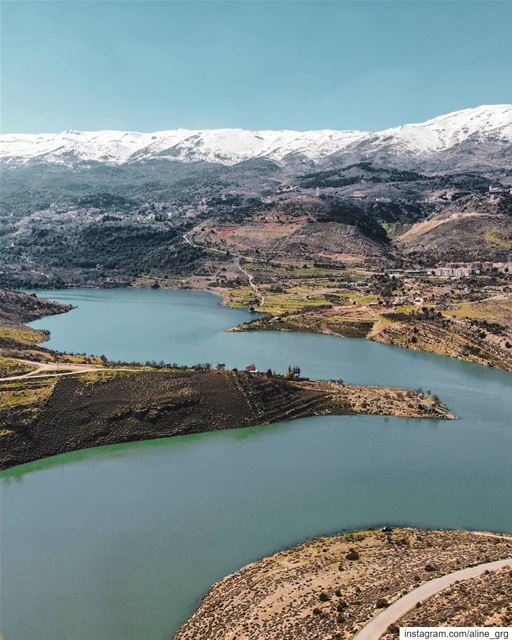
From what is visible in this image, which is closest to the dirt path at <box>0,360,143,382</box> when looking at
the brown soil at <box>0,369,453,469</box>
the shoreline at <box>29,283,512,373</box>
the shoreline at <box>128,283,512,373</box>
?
the brown soil at <box>0,369,453,469</box>

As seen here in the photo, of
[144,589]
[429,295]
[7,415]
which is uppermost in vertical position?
[429,295]

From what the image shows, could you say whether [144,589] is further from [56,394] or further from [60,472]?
[56,394]

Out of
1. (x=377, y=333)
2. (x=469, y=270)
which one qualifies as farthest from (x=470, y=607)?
(x=469, y=270)

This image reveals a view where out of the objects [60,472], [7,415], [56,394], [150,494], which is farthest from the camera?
[56,394]

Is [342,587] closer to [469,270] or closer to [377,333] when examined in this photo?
[377,333]

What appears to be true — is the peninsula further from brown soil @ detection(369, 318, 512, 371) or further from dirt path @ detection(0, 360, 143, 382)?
brown soil @ detection(369, 318, 512, 371)

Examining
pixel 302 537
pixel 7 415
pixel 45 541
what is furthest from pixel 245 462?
pixel 7 415

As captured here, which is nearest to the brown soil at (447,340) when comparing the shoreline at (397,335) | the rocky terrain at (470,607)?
the shoreline at (397,335)
